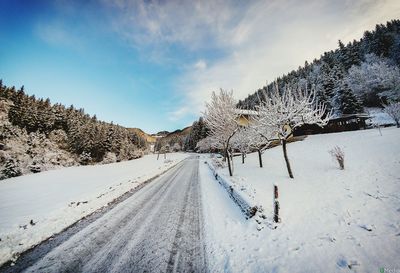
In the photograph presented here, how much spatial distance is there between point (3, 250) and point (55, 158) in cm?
5059

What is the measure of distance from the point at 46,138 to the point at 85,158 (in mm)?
13130

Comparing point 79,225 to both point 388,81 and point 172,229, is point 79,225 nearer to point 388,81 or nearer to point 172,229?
point 172,229

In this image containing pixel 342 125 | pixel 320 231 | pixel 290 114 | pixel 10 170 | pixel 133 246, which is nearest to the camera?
pixel 133 246

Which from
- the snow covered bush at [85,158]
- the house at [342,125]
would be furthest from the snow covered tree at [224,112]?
the snow covered bush at [85,158]

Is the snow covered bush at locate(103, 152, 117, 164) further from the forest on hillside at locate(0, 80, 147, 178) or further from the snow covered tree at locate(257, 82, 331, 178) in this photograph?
the snow covered tree at locate(257, 82, 331, 178)

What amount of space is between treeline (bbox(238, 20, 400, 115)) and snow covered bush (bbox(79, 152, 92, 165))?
47595 millimetres

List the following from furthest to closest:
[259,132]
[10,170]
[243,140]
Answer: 1. [10,170]
2. [243,140]
3. [259,132]

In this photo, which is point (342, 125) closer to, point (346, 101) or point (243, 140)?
point (346, 101)

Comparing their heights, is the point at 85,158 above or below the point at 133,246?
above

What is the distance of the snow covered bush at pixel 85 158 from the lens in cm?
5254

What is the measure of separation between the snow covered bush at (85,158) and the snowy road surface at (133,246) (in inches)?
2128

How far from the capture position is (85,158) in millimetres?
53031

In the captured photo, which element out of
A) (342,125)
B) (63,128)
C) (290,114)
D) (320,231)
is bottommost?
(320,231)

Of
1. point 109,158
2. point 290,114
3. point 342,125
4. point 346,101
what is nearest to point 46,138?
point 109,158
